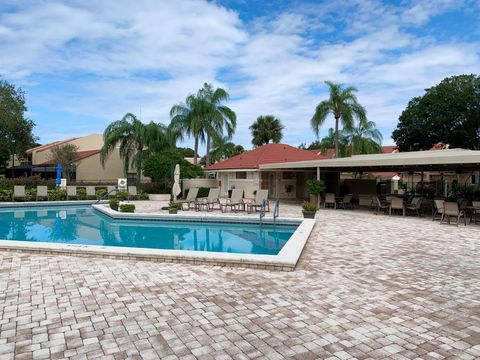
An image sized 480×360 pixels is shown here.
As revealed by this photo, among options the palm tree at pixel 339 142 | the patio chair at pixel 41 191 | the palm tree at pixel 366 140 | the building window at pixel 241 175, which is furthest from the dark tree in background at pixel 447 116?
the patio chair at pixel 41 191

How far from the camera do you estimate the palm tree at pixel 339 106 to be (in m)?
25.9

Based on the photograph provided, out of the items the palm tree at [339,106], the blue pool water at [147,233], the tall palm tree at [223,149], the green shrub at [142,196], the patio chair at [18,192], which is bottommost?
the blue pool water at [147,233]

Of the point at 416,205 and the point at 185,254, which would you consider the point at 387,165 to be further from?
the point at 185,254

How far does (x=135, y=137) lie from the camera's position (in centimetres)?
3106

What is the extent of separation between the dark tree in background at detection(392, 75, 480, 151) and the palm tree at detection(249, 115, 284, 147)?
13530 millimetres

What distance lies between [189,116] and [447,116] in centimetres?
2264

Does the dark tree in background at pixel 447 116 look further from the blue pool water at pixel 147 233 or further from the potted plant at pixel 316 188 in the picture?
the blue pool water at pixel 147 233

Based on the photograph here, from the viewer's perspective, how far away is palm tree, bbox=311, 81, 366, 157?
2594 centimetres

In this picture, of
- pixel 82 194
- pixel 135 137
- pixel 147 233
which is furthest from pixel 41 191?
pixel 147 233

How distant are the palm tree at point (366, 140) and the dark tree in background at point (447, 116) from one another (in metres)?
3.83

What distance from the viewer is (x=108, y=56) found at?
17219mm

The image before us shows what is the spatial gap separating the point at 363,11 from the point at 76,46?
40.0ft

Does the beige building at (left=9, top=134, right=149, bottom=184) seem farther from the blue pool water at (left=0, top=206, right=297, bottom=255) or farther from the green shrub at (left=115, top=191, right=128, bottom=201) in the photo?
the blue pool water at (left=0, top=206, right=297, bottom=255)

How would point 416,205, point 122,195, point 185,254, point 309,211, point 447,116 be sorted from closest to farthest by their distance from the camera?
point 185,254 → point 309,211 → point 416,205 → point 122,195 → point 447,116
